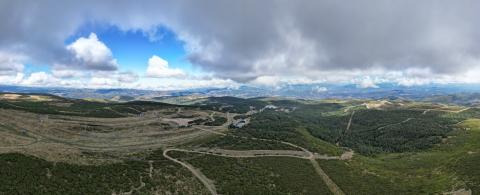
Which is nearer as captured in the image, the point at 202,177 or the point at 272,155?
the point at 202,177

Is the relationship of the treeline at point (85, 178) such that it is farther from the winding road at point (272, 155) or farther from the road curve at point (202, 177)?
the winding road at point (272, 155)

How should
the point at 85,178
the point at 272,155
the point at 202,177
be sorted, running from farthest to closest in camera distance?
1. the point at 272,155
2. the point at 202,177
3. the point at 85,178

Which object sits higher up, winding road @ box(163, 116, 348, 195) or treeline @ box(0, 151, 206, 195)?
treeline @ box(0, 151, 206, 195)

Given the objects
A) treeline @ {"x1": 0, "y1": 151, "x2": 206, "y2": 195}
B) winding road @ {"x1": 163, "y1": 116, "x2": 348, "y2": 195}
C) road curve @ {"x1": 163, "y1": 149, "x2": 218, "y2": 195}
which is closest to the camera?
treeline @ {"x1": 0, "y1": 151, "x2": 206, "y2": 195}

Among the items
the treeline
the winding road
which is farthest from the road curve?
the treeline

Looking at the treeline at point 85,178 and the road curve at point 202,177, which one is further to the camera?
the road curve at point 202,177

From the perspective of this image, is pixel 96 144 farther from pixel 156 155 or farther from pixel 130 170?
pixel 130 170

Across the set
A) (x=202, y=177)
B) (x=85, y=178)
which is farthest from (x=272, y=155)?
(x=85, y=178)

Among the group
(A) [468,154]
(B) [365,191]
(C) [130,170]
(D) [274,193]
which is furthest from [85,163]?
(A) [468,154]

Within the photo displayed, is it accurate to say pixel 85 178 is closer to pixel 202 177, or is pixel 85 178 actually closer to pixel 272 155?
pixel 202 177

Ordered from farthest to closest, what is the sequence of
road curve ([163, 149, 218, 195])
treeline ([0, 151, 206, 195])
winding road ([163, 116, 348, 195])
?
winding road ([163, 116, 348, 195])
road curve ([163, 149, 218, 195])
treeline ([0, 151, 206, 195])

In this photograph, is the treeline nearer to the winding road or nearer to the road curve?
the road curve

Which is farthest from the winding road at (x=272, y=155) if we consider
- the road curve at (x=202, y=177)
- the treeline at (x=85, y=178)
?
the treeline at (x=85, y=178)
